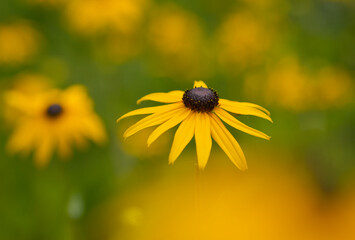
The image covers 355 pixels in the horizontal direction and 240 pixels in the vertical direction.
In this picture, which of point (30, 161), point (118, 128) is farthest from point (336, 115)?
point (30, 161)

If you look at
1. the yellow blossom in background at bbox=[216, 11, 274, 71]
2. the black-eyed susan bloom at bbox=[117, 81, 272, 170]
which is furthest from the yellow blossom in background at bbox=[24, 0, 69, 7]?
the black-eyed susan bloom at bbox=[117, 81, 272, 170]

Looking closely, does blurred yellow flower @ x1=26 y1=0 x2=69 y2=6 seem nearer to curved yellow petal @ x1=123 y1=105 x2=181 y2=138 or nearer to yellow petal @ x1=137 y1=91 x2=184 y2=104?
yellow petal @ x1=137 y1=91 x2=184 y2=104

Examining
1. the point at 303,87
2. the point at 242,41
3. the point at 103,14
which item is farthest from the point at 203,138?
the point at 242,41

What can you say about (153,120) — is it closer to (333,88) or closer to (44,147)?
(44,147)

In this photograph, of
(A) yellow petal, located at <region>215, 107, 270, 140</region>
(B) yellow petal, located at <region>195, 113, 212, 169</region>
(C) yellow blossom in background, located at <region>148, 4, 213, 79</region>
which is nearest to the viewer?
(B) yellow petal, located at <region>195, 113, 212, 169</region>

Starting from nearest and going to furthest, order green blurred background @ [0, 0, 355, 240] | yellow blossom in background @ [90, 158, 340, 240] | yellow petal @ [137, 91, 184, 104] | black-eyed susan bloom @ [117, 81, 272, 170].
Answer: yellow blossom in background @ [90, 158, 340, 240], green blurred background @ [0, 0, 355, 240], black-eyed susan bloom @ [117, 81, 272, 170], yellow petal @ [137, 91, 184, 104]

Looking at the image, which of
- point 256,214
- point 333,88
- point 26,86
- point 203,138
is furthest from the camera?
point 26,86
